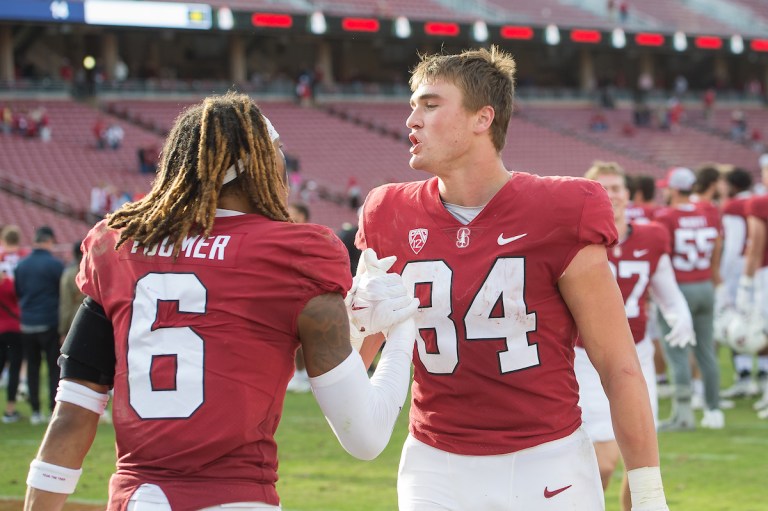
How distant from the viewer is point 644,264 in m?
6.45

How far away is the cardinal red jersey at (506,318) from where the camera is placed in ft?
10.3

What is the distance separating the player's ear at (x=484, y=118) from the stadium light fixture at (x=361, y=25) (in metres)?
30.5

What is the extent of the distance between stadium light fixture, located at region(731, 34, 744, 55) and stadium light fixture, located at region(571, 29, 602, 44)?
21.3 feet

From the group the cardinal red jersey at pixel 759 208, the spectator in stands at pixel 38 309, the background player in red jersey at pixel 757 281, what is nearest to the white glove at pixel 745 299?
the background player in red jersey at pixel 757 281

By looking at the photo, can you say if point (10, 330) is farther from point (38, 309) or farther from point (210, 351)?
point (210, 351)

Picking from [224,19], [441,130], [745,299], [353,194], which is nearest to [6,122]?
[224,19]

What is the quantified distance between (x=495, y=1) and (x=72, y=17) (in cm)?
1576

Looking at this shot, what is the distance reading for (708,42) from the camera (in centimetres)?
4112

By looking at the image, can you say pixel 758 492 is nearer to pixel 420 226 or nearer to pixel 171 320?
pixel 420 226

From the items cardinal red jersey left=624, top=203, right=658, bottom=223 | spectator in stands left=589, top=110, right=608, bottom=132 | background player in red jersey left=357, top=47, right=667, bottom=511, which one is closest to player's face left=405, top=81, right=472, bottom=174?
background player in red jersey left=357, top=47, right=667, bottom=511

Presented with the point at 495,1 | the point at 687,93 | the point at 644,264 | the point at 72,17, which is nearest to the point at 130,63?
the point at 72,17

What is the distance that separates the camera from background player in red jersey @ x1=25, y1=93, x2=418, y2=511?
2.47 metres

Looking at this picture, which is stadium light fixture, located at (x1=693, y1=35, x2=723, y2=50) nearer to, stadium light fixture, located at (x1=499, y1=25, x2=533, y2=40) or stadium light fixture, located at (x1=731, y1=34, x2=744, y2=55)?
stadium light fixture, located at (x1=731, y1=34, x2=744, y2=55)

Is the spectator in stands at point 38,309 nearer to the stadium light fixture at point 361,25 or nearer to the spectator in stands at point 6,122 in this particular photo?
the spectator in stands at point 6,122
